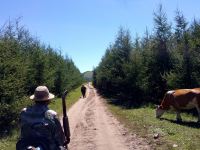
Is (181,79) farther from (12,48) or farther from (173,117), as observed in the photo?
(12,48)

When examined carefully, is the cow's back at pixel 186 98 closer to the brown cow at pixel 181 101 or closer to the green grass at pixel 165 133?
the brown cow at pixel 181 101

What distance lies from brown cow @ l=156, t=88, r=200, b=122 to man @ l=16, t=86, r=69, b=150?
16.6 meters

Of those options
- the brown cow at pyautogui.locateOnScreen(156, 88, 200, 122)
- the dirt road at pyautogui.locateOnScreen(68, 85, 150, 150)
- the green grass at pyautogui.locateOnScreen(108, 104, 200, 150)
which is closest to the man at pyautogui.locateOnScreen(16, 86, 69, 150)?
the green grass at pyautogui.locateOnScreen(108, 104, 200, 150)

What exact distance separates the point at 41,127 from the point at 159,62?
2716 centimetres

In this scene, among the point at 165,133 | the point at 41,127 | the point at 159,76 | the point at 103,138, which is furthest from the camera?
the point at 159,76

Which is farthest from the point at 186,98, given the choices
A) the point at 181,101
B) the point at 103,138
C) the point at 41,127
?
the point at 41,127

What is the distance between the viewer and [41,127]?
258 inches

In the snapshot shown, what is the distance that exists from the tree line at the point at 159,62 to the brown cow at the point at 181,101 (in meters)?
3.82

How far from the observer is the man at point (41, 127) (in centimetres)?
652

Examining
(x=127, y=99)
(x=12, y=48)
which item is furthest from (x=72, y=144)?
(x=127, y=99)

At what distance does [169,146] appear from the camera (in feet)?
45.6

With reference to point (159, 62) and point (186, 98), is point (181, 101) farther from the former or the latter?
point (159, 62)

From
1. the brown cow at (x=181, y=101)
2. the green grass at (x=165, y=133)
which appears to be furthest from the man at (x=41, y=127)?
the brown cow at (x=181, y=101)

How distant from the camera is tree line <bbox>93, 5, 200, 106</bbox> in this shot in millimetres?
27297
